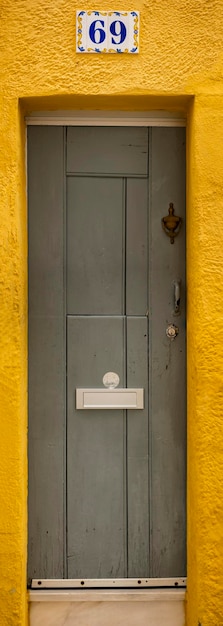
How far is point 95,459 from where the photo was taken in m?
3.04

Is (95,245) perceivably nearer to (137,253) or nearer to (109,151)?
(137,253)

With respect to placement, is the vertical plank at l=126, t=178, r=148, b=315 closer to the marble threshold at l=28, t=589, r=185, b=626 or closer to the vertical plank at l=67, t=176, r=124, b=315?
the vertical plank at l=67, t=176, r=124, b=315

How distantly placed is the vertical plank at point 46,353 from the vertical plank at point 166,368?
409 mm

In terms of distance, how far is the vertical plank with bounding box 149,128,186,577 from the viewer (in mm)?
3020

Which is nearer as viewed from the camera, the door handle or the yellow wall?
the yellow wall

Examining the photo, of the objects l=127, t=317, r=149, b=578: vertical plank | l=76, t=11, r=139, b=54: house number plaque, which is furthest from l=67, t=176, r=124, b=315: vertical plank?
l=76, t=11, r=139, b=54: house number plaque

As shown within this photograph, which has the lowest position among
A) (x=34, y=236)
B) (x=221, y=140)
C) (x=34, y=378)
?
(x=34, y=378)

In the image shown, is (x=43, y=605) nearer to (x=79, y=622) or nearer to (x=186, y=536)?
(x=79, y=622)

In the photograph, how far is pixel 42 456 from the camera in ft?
9.93

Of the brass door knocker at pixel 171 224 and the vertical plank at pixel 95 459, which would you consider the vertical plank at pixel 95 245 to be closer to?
the vertical plank at pixel 95 459

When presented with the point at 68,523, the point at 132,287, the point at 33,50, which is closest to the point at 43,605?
the point at 68,523

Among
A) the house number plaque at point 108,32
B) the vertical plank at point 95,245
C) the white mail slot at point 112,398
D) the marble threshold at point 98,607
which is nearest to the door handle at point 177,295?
the vertical plank at point 95,245

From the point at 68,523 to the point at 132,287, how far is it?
1.09 metres

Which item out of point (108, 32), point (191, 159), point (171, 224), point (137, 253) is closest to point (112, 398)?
point (137, 253)
